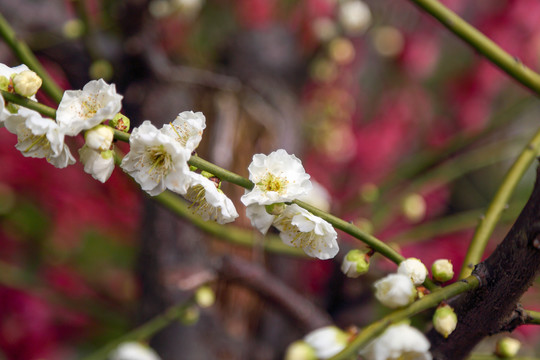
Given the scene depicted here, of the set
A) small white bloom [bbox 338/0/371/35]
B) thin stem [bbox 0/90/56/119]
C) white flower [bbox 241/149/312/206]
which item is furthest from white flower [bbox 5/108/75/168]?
small white bloom [bbox 338/0/371/35]

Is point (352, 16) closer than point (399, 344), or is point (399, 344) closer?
point (399, 344)

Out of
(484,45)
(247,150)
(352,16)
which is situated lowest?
(484,45)

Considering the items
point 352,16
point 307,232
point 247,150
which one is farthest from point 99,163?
point 352,16

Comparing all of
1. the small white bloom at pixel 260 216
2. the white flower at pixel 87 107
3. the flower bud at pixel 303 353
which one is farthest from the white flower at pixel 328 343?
the white flower at pixel 87 107

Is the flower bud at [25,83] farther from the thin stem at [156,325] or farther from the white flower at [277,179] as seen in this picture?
the thin stem at [156,325]

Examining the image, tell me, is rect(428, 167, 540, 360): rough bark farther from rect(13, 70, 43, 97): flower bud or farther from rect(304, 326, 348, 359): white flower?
rect(13, 70, 43, 97): flower bud

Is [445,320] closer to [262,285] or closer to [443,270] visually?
[443,270]
